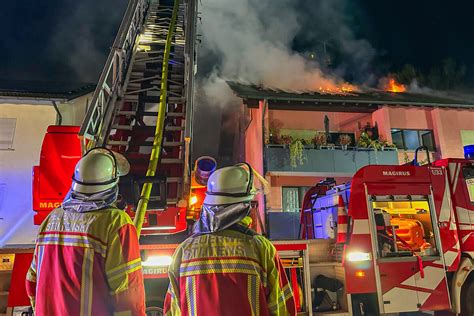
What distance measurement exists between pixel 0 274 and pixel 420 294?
5.70 meters

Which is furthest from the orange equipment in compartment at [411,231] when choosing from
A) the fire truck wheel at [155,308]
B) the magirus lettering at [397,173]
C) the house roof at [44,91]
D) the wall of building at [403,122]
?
the house roof at [44,91]

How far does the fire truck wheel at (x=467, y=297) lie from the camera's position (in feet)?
17.2

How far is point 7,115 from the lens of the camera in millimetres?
12328

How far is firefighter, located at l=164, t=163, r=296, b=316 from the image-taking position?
1.98m

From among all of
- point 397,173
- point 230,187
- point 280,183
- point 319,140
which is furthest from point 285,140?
point 230,187

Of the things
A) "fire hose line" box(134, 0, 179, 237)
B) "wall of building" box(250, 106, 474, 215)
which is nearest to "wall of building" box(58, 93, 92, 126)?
"wall of building" box(250, 106, 474, 215)

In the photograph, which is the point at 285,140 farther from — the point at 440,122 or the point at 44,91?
the point at 44,91

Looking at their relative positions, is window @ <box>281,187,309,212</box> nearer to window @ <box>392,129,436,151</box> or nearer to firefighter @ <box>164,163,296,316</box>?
window @ <box>392,129,436,151</box>

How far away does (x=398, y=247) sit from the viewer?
212 inches

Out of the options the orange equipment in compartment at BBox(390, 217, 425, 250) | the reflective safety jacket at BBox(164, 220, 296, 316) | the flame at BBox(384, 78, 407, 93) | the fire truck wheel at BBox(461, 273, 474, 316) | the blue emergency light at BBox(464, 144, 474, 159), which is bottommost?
the fire truck wheel at BBox(461, 273, 474, 316)

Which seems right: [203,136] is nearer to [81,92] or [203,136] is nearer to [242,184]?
[81,92]

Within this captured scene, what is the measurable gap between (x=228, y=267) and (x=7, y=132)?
43.2 feet

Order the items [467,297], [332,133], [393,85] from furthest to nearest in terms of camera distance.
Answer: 1. [393,85]
2. [332,133]
3. [467,297]

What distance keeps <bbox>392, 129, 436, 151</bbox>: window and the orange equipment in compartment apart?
956 centimetres
